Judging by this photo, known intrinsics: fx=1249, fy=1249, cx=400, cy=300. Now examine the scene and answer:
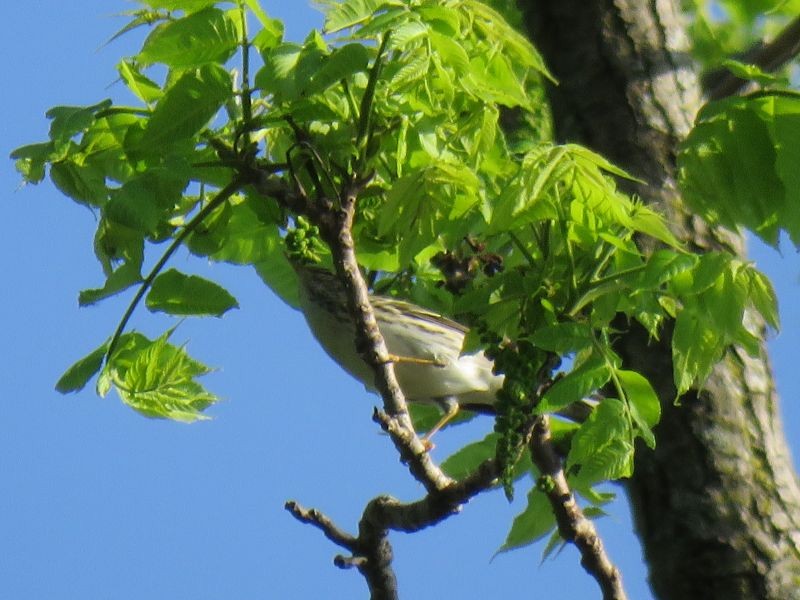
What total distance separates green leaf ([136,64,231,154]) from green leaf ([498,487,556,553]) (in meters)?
1.61

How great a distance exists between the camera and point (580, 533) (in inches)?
120

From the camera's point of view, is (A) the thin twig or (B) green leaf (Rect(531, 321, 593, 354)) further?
(A) the thin twig

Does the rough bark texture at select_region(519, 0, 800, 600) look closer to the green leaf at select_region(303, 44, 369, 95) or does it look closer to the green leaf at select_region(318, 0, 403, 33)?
Result: the green leaf at select_region(318, 0, 403, 33)

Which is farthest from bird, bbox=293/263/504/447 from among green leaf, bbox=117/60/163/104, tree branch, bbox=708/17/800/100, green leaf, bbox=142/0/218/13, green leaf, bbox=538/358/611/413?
green leaf, bbox=538/358/611/413

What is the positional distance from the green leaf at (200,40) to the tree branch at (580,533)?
114cm

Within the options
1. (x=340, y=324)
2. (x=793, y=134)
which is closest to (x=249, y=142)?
(x=793, y=134)

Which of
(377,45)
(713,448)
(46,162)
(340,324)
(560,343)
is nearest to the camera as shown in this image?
(560,343)

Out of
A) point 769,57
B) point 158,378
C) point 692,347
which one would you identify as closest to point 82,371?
point 158,378

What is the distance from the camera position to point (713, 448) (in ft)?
12.1

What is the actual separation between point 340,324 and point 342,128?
2485 mm

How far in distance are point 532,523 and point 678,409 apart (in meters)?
0.56

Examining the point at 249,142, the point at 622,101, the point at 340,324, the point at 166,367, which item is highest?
the point at 340,324

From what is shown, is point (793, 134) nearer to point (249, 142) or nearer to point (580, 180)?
point (580, 180)

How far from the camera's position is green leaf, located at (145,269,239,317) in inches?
124
